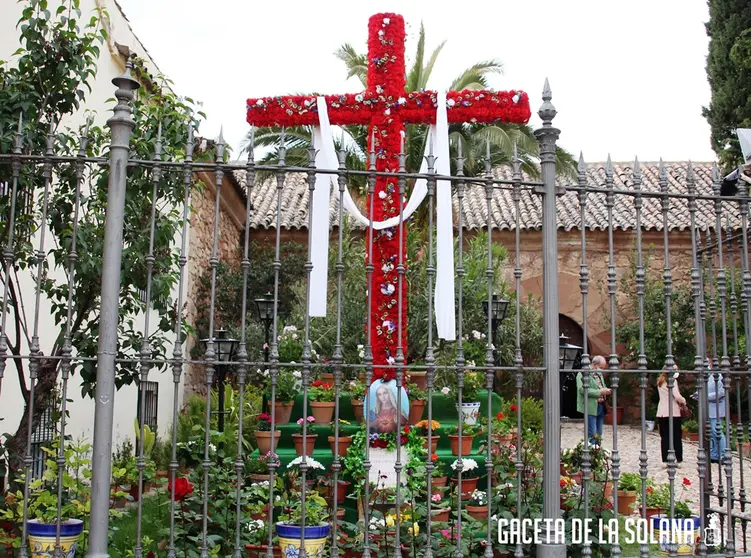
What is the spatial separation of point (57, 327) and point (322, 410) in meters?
2.68

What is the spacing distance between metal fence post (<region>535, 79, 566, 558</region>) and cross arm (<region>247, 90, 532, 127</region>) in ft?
7.71

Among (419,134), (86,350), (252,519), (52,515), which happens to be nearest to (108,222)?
(86,350)

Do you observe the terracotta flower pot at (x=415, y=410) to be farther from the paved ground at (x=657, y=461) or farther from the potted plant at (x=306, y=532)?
the potted plant at (x=306, y=532)

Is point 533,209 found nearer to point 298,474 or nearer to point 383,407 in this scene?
point 383,407

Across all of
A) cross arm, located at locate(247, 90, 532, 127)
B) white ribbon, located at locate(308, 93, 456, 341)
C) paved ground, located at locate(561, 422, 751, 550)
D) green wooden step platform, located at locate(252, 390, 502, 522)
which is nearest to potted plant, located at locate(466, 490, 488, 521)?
green wooden step platform, located at locate(252, 390, 502, 522)

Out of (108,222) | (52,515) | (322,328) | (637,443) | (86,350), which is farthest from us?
(637,443)

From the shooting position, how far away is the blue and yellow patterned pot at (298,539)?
4.01m

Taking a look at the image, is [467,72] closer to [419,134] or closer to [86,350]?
[419,134]

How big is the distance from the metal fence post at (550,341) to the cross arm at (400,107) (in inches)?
92.5

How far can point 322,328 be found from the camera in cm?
1253

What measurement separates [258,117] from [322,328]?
22.1 ft

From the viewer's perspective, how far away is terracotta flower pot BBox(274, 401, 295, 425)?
25.2ft

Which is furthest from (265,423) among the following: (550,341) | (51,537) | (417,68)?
(417,68)

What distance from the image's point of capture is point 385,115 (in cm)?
626
